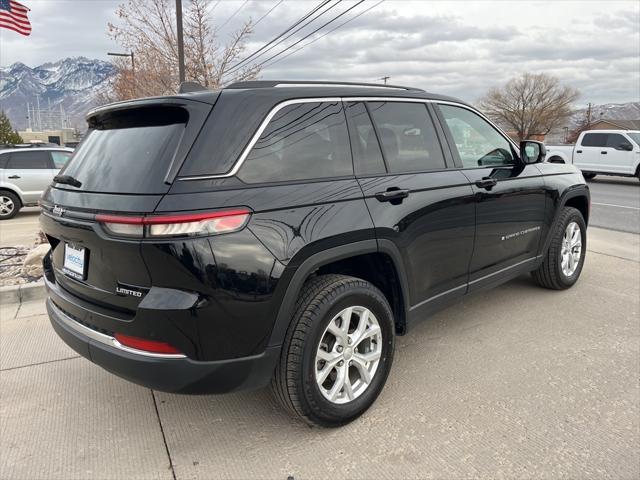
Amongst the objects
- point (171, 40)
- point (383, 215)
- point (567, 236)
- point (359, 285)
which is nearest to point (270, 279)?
point (359, 285)

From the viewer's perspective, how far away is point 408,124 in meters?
3.29

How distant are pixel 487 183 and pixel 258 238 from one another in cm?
209

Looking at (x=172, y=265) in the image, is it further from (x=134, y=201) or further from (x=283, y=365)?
(x=283, y=365)

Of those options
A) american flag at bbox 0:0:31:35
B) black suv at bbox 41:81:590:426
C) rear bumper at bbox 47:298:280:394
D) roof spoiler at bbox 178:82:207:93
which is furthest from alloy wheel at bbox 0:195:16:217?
rear bumper at bbox 47:298:280:394

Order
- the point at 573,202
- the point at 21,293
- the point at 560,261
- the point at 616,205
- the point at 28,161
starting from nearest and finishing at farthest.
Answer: the point at 560,261
the point at 21,293
the point at 573,202
the point at 28,161
the point at 616,205

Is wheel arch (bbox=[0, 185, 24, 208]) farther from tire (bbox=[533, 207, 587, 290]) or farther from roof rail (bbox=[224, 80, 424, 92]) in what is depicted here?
tire (bbox=[533, 207, 587, 290])

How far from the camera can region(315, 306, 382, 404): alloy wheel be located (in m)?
2.62

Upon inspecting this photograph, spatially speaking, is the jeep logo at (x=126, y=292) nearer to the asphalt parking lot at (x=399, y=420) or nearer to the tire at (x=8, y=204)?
the asphalt parking lot at (x=399, y=420)

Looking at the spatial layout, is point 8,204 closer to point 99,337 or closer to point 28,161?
point 28,161

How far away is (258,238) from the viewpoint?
2.25m

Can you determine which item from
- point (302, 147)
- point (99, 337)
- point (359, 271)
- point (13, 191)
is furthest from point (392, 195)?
point (13, 191)

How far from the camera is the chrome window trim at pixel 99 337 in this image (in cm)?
221

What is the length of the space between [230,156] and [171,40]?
15.2 m

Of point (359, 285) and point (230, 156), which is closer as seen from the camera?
point (230, 156)
